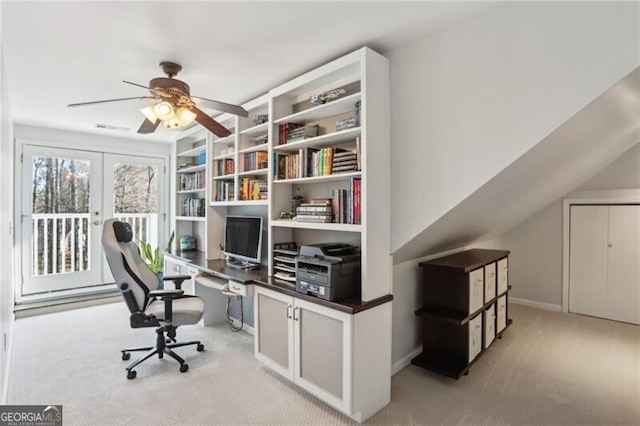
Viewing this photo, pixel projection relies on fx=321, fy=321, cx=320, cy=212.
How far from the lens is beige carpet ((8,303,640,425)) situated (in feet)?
6.88

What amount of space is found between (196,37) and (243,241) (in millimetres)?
1923

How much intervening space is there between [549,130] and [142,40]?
252 cm

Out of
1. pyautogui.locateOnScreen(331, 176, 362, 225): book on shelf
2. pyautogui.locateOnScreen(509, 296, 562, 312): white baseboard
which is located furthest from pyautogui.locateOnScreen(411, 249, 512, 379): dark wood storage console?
pyautogui.locateOnScreen(509, 296, 562, 312): white baseboard

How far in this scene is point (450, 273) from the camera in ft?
9.06

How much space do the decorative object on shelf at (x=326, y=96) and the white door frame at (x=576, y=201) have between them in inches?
141

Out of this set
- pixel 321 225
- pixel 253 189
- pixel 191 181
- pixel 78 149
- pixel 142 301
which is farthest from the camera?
pixel 78 149

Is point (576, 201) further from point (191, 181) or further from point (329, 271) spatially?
point (191, 181)

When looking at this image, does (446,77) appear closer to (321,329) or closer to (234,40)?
(234,40)

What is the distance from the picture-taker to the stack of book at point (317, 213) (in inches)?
94.1

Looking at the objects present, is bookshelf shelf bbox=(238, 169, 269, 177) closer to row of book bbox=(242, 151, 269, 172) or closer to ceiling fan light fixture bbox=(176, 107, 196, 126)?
row of book bbox=(242, 151, 269, 172)

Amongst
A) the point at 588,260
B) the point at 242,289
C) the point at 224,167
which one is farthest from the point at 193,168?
the point at 588,260

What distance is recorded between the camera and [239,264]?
3385 millimetres

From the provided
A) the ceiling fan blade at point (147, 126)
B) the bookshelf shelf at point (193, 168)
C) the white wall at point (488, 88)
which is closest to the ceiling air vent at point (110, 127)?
the bookshelf shelf at point (193, 168)

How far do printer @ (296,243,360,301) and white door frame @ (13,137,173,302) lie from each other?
4.02 m
